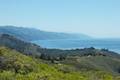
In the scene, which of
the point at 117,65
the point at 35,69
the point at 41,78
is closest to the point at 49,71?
the point at 35,69

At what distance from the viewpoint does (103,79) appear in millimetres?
16047

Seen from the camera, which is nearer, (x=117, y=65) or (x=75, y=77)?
(x=75, y=77)

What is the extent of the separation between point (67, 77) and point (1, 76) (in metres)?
3.04

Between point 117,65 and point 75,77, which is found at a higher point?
point 75,77

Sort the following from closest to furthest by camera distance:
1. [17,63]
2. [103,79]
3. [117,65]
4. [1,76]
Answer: [1,76], [17,63], [103,79], [117,65]

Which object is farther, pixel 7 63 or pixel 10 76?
pixel 7 63

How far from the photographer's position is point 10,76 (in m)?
13.6

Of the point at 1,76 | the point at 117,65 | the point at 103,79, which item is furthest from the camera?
the point at 117,65

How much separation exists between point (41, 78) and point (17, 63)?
57.9 inches

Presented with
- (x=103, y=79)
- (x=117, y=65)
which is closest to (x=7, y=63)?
(x=103, y=79)

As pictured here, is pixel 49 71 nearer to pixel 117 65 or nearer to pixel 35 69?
pixel 35 69

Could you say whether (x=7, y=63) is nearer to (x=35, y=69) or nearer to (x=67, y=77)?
(x=35, y=69)

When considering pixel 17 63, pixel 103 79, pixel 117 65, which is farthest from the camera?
pixel 117 65

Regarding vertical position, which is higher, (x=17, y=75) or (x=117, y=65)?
(x=17, y=75)
